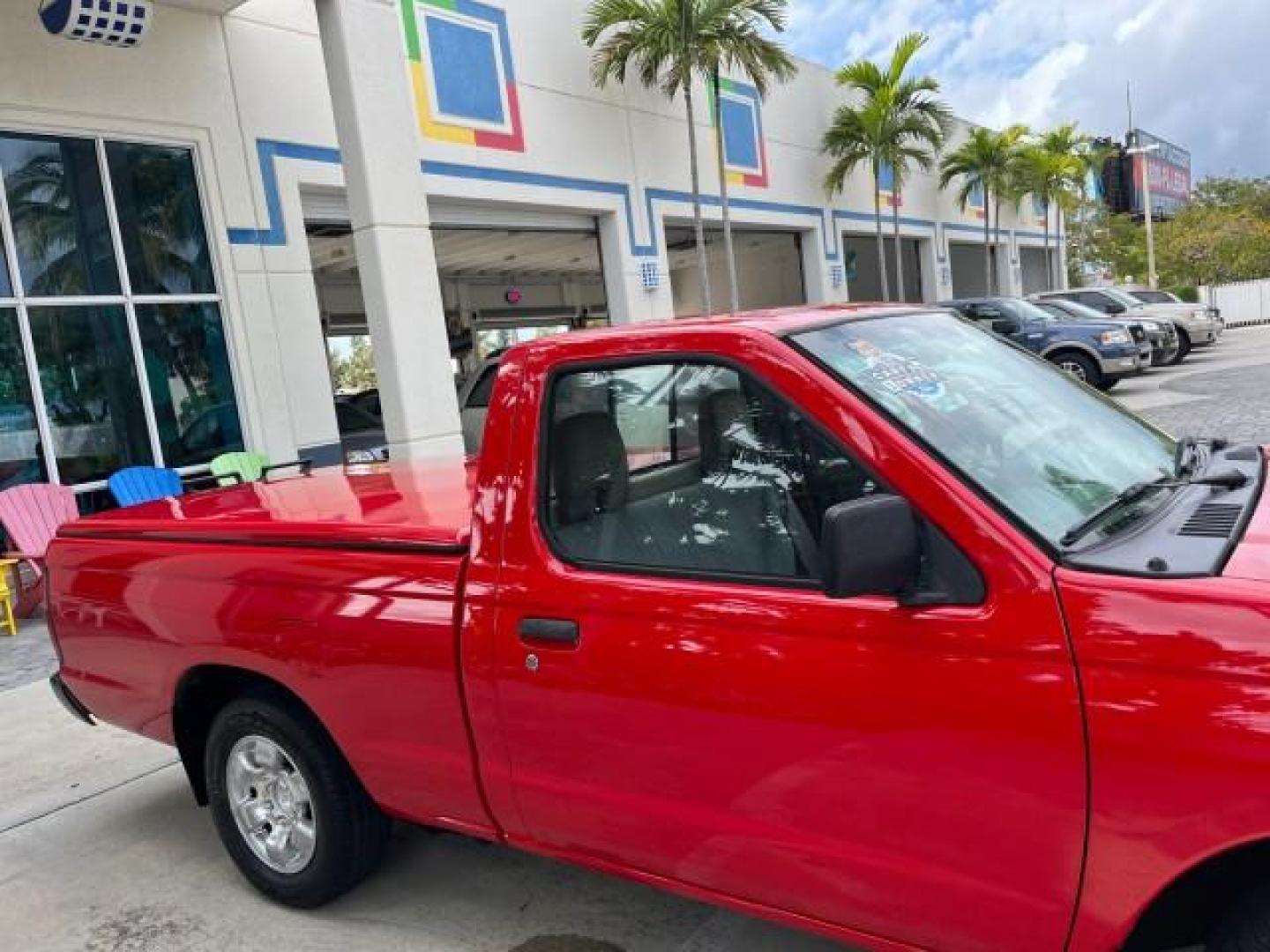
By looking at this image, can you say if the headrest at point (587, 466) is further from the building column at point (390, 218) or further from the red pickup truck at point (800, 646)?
the building column at point (390, 218)

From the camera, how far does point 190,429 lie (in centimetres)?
991

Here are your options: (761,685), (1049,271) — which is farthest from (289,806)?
(1049,271)

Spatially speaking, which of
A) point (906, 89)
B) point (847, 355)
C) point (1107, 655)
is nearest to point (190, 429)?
point (847, 355)

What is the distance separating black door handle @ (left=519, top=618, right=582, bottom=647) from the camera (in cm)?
250

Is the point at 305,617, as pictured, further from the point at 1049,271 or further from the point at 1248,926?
the point at 1049,271

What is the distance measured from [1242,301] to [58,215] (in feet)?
120

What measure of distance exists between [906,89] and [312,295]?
46.9ft

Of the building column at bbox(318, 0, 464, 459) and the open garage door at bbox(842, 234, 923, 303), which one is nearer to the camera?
the building column at bbox(318, 0, 464, 459)

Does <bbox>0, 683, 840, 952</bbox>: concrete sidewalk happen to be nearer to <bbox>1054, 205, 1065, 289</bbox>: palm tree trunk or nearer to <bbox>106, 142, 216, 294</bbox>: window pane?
<bbox>106, 142, 216, 294</bbox>: window pane

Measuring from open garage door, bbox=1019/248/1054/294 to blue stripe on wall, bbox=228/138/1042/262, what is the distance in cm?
1459

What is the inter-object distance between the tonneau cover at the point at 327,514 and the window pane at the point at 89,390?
5255 mm

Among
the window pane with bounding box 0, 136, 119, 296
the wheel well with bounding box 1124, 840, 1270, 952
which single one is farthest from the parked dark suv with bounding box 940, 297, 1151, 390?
the wheel well with bounding box 1124, 840, 1270, 952

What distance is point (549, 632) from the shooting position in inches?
99.7

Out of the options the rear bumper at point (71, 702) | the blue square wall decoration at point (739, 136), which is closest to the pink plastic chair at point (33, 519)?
the rear bumper at point (71, 702)
